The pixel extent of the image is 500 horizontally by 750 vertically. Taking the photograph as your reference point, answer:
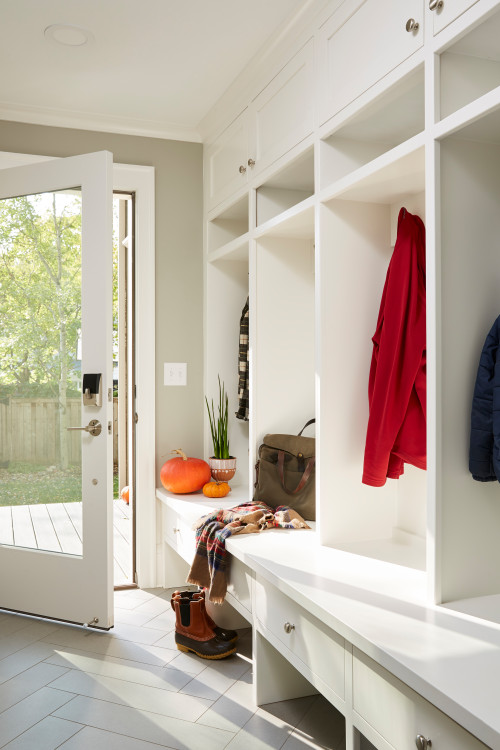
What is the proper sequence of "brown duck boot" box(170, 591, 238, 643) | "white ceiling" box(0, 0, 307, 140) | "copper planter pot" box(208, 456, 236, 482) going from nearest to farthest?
"white ceiling" box(0, 0, 307, 140) → "brown duck boot" box(170, 591, 238, 643) → "copper planter pot" box(208, 456, 236, 482)

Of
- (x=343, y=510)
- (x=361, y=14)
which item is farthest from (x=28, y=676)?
(x=361, y=14)

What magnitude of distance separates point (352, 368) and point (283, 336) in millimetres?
686

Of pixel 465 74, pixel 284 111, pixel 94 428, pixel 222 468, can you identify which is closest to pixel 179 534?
pixel 222 468

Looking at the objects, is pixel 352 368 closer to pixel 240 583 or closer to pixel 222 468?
pixel 240 583

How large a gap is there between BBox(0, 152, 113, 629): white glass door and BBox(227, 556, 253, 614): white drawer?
673mm

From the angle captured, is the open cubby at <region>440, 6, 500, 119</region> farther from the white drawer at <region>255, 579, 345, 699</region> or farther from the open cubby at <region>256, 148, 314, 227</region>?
the white drawer at <region>255, 579, 345, 699</region>

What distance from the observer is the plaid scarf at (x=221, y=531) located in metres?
2.38

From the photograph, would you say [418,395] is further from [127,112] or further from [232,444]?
[127,112]

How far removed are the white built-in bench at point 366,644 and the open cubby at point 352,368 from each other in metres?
0.19

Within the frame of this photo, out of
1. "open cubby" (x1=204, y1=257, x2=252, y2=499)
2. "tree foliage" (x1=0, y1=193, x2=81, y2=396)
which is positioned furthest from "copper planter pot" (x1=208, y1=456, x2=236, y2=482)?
"tree foliage" (x1=0, y1=193, x2=81, y2=396)

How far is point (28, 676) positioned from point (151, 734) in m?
0.64

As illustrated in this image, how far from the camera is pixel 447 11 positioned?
1.56 metres

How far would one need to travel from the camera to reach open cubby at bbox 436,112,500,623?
165cm

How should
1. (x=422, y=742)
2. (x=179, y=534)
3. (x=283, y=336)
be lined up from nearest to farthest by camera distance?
1. (x=422, y=742)
2. (x=283, y=336)
3. (x=179, y=534)
